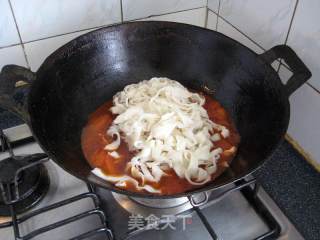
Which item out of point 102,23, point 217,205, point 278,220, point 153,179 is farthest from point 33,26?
point 278,220

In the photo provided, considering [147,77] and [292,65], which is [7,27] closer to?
[147,77]

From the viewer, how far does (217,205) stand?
65cm

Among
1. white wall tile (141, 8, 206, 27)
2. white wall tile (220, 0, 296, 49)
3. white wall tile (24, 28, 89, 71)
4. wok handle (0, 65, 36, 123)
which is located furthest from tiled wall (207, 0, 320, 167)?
wok handle (0, 65, 36, 123)

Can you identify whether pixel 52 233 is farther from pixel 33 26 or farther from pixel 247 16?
pixel 247 16

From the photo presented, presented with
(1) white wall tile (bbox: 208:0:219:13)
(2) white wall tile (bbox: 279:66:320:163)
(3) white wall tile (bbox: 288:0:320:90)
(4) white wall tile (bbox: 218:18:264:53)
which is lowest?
(2) white wall tile (bbox: 279:66:320:163)

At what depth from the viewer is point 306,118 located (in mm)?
759

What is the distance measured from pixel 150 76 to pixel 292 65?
398mm

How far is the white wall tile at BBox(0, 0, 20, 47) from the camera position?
0.77m

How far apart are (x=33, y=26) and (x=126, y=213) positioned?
20.9 inches

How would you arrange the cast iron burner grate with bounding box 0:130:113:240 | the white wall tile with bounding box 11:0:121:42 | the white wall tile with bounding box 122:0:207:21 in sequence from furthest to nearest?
the white wall tile with bounding box 122:0:207:21
the white wall tile with bounding box 11:0:121:42
the cast iron burner grate with bounding box 0:130:113:240

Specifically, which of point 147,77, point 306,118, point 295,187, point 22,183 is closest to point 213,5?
point 147,77

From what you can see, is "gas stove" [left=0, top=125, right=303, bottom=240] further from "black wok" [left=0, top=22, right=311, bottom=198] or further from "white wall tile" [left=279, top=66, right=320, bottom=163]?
"white wall tile" [left=279, top=66, right=320, bottom=163]

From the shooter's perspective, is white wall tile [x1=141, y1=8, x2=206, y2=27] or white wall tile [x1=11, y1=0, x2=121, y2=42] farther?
white wall tile [x1=141, y1=8, x2=206, y2=27]

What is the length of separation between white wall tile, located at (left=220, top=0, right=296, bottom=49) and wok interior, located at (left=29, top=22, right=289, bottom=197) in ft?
0.29
